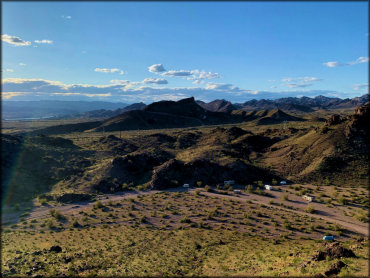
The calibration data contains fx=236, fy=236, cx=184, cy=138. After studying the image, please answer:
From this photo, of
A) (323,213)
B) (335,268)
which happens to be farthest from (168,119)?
(335,268)

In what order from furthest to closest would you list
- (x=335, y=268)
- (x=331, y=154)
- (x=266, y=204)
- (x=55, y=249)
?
1. (x=331, y=154)
2. (x=266, y=204)
3. (x=55, y=249)
4. (x=335, y=268)

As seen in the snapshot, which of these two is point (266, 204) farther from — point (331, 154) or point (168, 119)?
point (168, 119)

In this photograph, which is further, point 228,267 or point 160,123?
point 160,123

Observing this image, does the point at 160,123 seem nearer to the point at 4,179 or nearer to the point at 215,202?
the point at 4,179

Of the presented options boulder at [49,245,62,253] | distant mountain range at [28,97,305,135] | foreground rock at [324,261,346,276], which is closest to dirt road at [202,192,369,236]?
foreground rock at [324,261,346,276]

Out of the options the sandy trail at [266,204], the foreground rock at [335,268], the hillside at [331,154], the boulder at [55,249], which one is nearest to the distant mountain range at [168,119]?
the hillside at [331,154]

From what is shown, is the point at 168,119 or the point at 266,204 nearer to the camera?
the point at 266,204

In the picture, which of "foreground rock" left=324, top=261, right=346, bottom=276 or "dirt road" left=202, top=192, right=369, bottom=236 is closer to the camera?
"foreground rock" left=324, top=261, right=346, bottom=276

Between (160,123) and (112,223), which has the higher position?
(160,123)

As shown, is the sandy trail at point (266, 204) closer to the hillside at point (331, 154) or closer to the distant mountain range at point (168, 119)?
Answer: the hillside at point (331, 154)

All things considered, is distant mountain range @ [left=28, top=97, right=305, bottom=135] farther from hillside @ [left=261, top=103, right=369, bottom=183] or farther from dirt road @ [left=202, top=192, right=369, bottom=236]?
dirt road @ [left=202, top=192, right=369, bottom=236]

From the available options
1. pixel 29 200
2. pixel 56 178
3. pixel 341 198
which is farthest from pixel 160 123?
pixel 341 198
